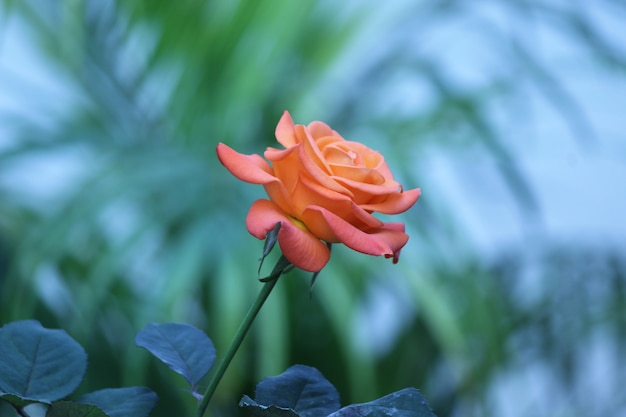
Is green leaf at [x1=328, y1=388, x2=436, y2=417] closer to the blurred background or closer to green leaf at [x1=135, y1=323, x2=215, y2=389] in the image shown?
green leaf at [x1=135, y1=323, x2=215, y2=389]

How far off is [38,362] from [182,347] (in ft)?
0.12

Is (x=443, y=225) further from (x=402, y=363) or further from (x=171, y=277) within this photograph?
(x=171, y=277)

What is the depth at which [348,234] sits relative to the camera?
0.18m

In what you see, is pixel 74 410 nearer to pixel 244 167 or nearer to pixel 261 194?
pixel 244 167

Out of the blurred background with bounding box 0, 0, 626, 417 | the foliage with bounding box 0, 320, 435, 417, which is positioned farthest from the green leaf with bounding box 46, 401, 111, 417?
the blurred background with bounding box 0, 0, 626, 417

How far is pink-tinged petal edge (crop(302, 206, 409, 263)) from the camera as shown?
0.58 ft

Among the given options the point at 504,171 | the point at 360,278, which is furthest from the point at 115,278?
the point at 504,171

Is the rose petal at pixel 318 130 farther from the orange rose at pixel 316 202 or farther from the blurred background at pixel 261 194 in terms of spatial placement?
the blurred background at pixel 261 194

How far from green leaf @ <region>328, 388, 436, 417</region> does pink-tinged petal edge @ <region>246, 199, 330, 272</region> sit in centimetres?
3

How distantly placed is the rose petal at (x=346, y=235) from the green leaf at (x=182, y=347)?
5cm

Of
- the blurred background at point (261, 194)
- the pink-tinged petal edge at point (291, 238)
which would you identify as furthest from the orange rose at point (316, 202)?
the blurred background at point (261, 194)

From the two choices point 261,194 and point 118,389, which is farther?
point 261,194

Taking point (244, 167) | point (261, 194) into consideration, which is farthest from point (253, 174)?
point (261, 194)

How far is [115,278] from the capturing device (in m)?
1.15
